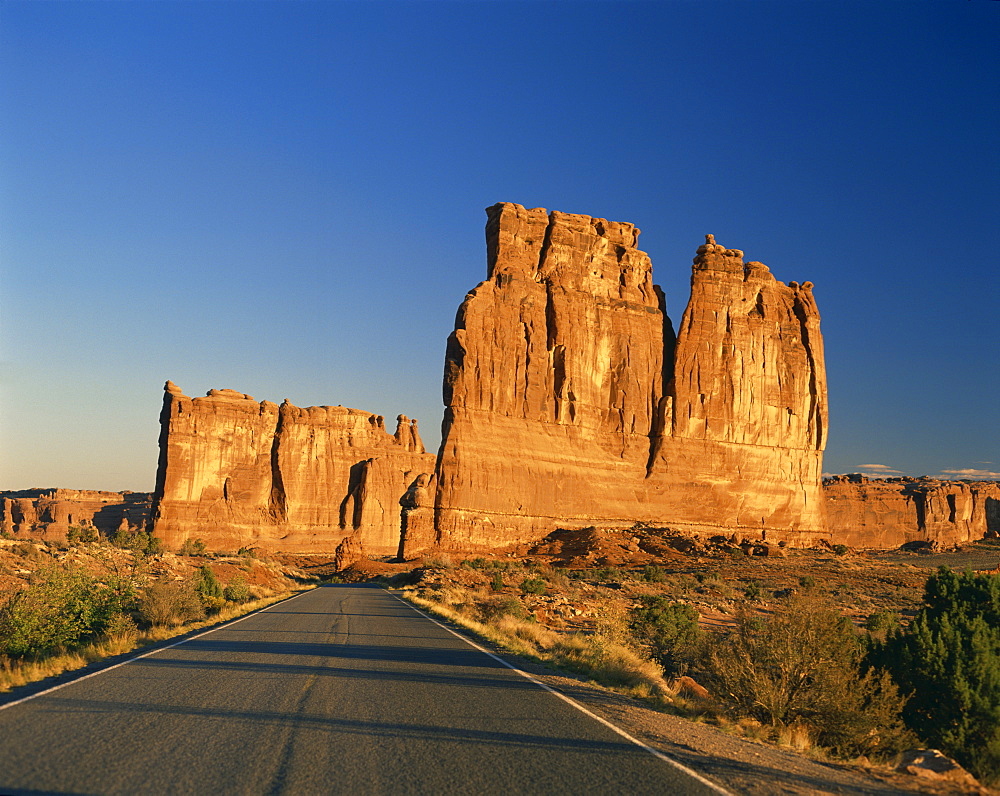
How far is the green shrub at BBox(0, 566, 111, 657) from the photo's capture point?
1511cm

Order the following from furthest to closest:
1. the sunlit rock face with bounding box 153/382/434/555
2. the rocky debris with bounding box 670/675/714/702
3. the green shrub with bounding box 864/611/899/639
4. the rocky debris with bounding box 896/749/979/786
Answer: the sunlit rock face with bounding box 153/382/434/555 < the green shrub with bounding box 864/611/899/639 < the rocky debris with bounding box 670/675/714/702 < the rocky debris with bounding box 896/749/979/786

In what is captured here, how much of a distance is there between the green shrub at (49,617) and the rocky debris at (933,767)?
14.1 metres

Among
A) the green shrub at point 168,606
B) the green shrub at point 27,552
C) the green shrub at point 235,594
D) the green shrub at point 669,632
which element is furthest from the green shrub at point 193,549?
the green shrub at point 669,632

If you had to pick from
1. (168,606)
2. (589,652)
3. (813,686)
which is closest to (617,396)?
(168,606)

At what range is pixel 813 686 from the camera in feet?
33.8

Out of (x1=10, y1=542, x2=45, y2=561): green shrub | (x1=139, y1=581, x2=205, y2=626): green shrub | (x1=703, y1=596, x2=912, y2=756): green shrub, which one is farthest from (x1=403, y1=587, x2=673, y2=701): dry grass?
(x1=10, y1=542, x2=45, y2=561): green shrub

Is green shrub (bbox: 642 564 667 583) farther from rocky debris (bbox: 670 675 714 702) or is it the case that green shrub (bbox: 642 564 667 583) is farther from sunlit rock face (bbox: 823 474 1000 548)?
sunlit rock face (bbox: 823 474 1000 548)

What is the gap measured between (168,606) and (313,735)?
16.3m

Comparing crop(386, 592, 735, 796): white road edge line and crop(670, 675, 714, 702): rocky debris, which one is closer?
crop(386, 592, 735, 796): white road edge line

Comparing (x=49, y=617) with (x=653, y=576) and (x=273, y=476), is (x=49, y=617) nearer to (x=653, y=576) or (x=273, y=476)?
(x=653, y=576)

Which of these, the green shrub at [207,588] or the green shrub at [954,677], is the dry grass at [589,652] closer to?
the green shrub at [954,677]

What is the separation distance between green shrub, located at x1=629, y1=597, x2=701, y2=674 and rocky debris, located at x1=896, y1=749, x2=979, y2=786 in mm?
7598

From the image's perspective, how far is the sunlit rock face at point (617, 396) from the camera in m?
70.7

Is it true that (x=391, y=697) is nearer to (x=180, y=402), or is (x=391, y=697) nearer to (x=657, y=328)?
(x=657, y=328)
